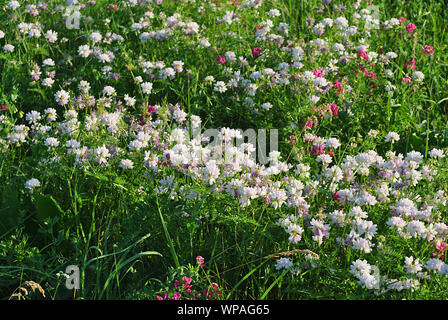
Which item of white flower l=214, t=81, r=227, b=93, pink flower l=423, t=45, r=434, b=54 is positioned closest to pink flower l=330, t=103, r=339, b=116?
white flower l=214, t=81, r=227, b=93

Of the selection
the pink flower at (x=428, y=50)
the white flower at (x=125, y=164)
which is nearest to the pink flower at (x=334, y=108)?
the pink flower at (x=428, y=50)

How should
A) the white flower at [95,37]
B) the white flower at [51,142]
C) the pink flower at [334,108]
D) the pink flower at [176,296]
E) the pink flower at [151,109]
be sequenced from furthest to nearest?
1. the white flower at [95,37]
2. the pink flower at [151,109]
3. the pink flower at [334,108]
4. the white flower at [51,142]
5. the pink flower at [176,296]

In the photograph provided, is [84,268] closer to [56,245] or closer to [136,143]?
[56,245]

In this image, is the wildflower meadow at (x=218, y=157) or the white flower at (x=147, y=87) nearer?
the wildflower meadow at (x=218, y=157)

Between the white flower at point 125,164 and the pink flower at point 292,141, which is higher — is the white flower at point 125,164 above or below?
above

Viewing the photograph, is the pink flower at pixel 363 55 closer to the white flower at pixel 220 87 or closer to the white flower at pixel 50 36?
the white flower at pixel 220 87

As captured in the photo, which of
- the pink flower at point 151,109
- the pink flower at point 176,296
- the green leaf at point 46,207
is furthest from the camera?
the pink flower at point 151,109

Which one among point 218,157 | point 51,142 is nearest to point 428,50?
point 218,157

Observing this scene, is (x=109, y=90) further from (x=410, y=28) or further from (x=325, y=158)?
(x=410, y=28)

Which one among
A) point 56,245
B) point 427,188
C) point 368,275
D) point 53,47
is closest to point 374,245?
point 368,275

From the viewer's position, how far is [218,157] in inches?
116

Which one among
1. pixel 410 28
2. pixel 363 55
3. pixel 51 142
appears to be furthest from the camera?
pixel 410 28

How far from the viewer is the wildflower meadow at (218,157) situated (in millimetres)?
2629
